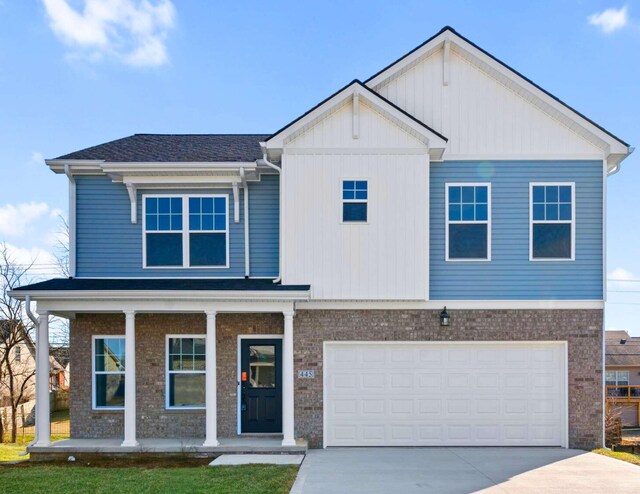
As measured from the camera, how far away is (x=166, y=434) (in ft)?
38.4

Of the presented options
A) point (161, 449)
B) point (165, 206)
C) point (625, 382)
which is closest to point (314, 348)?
point (161, 449)

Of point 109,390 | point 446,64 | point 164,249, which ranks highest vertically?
point 446,64

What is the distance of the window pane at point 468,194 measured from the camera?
11672 millimetres

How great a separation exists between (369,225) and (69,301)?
605cm

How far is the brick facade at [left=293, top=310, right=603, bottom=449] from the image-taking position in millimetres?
11430

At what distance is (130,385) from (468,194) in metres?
7.77

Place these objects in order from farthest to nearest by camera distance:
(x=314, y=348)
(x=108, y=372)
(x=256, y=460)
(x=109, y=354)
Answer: (x=109, y=354) < (x=108, y=372) < (x=314, y=348) < (x=256, y=460)

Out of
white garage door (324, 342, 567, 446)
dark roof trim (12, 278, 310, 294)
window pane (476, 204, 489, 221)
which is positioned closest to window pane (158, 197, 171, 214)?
dark roof trim (12, 278, 310, 294)

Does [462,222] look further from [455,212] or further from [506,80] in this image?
[506,80]

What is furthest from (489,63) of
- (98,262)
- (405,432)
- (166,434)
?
(166,434)

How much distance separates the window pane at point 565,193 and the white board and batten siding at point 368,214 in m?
2.92

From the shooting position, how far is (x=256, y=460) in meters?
10.0

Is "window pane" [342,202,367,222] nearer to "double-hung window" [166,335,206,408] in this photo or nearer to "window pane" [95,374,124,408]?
"double-hung window" [166,335,206,408]

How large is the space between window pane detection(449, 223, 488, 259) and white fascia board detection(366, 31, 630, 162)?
2.87 metres
